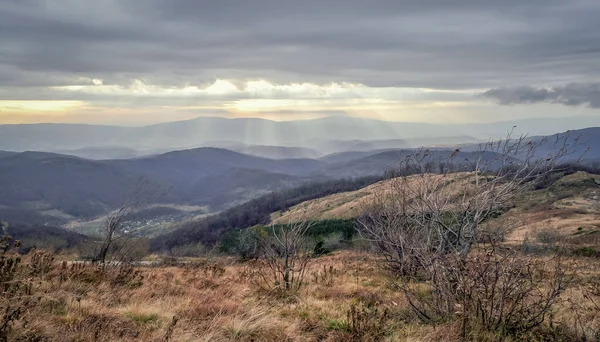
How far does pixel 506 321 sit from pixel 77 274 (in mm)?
7172

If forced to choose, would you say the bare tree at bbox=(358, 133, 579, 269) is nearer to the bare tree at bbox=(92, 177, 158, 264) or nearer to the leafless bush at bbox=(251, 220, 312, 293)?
the leafless bush at bbox=(251, 220, 312, 293)

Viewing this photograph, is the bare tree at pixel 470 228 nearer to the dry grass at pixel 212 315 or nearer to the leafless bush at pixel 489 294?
the leafless bush at pixel 489 294

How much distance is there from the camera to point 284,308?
21.4ft

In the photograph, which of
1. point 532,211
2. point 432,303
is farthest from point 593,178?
point 432,303

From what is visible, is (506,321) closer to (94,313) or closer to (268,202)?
(94,313)

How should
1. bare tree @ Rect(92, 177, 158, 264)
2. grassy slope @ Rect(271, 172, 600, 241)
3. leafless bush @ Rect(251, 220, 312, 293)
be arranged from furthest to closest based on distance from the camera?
1. grassy slope @ Rect(271, 172, 600, 241)
2. bare tree @ Rect(92, 177, 158, 264)
3. leafless bush @ Rect(251, 220, 312, 293)

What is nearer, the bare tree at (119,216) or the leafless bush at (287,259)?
the leafless bush at (287,259)

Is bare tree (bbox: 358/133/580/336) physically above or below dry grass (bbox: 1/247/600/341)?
above

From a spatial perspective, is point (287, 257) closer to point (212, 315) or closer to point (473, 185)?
point (212, 315)

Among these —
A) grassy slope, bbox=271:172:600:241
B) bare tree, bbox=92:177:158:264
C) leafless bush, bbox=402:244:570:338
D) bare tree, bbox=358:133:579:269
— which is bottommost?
grassy slope, bbox=271:172:600:241

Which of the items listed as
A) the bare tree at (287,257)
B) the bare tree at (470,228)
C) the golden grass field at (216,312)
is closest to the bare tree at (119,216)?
the golden grass field at (216,312)

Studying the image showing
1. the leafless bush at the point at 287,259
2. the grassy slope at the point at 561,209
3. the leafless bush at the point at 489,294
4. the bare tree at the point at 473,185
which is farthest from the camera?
the grassy slope at the point at 561,209

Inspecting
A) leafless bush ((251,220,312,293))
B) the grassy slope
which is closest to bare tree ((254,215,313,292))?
leafless bush ((251,220,312,293))

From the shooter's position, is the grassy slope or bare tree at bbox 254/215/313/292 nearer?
bare tree at bbox 254/215/313/292
